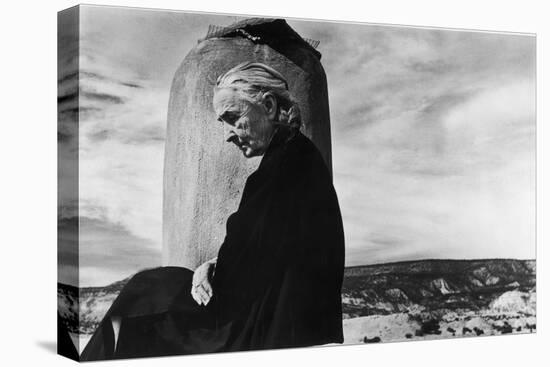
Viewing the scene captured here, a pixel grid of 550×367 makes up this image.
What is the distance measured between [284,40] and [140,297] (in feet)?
8.21

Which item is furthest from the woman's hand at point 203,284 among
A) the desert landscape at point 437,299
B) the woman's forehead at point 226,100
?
the woman's forehead at point 226,100

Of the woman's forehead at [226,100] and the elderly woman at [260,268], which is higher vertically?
the woman's forehead at [226,100]

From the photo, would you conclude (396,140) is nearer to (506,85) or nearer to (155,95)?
(506,85)

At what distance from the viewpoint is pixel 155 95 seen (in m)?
10.0

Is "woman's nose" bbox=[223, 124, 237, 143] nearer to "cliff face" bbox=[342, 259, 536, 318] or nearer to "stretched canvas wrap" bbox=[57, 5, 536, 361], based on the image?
"stretched canvas wrap" bbox=[57, 5, 536, 361]

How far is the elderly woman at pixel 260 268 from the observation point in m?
10.0

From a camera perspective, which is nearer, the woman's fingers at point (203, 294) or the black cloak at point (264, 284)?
the black cloak at point (264, 284)

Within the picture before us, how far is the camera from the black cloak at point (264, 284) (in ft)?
32.8

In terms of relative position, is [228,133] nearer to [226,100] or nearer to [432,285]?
[226,100]

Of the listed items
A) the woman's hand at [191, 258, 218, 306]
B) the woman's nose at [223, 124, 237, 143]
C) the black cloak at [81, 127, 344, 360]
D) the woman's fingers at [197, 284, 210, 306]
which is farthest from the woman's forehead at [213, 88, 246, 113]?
the woman's fingers at [197, 284, 210, 306]

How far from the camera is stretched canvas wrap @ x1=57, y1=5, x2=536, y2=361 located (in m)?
9.88

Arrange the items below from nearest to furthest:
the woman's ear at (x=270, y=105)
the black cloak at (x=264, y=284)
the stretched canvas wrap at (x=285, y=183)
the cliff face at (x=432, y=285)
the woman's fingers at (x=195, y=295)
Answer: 1. the stretched canvas wrap at (x=285, y=183)
2. the black cloak at (x=264, y=284)
3. the woman's fingers at (x=195, y=295)
4. the woman's ear at (x=270, y=105)
5. the cliff face at (x=432, y=285)

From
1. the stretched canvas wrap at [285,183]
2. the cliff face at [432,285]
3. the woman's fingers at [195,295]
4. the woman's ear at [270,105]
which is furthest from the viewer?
the cliff face at [432,285]

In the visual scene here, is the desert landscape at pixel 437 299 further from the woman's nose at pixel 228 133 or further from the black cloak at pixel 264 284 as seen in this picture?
the woman's nose at pixel 228 133
